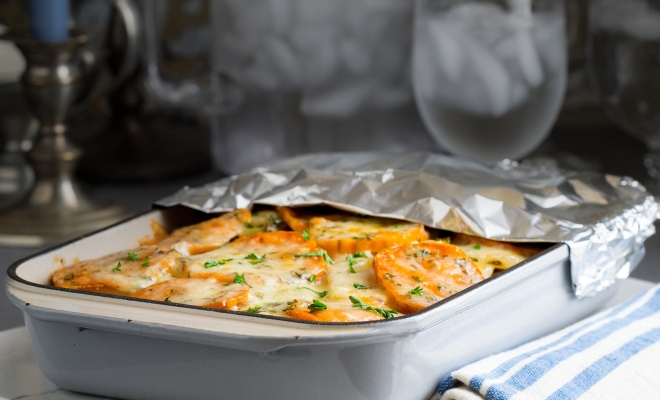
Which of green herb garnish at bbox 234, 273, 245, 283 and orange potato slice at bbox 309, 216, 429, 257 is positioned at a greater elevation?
green herb garnish at bbox 234, 273, 245, 283

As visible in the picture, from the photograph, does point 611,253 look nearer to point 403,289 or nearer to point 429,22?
point 403,289

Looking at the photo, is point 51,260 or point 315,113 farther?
point 315,113

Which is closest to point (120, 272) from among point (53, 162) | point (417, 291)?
point (417, 291)

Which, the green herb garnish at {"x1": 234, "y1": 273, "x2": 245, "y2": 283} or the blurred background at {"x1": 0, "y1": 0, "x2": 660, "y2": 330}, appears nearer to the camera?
the green herb garnish at {"x1": 234, "y1": 273, "x2": 245, "y2": 283}

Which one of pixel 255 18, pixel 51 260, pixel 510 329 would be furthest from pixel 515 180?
pixel 255 18

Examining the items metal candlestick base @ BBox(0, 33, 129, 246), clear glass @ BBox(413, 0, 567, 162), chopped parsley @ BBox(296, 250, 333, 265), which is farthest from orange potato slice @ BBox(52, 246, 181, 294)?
clear glass @ BBox(413, 0, 567, 162)

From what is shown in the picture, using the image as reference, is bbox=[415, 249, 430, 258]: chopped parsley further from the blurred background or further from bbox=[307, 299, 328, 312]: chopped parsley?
the blurred background
